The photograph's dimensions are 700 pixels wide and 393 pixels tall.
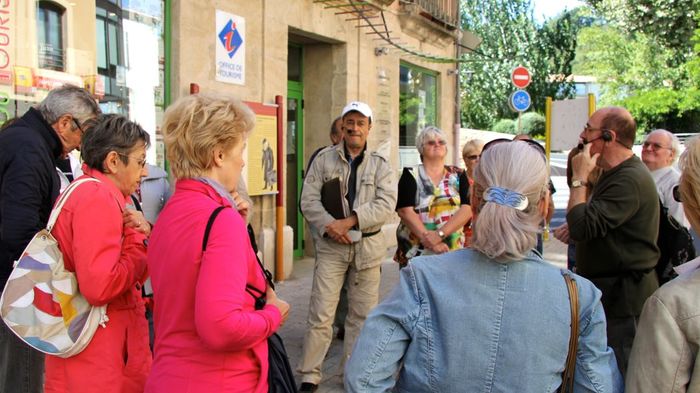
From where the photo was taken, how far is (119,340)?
Result: 2.64 m

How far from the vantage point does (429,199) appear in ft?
16.7

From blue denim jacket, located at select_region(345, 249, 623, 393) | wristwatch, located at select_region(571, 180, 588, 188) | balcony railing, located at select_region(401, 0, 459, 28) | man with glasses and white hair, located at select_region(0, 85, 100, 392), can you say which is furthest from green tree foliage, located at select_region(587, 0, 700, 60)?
blue denim jacket, located at select_region(345, 249, 623, 393)

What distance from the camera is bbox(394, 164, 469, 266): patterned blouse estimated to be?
5078mm

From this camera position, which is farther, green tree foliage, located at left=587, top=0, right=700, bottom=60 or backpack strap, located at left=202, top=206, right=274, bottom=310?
green tree foliage, located at left=587, top=0, right=700, bottom=60

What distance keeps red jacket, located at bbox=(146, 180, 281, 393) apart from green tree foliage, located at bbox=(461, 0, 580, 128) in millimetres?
35634

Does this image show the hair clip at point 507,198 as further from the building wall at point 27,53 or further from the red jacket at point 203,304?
the building wall at point 27,53

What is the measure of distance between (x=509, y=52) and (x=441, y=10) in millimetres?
25614

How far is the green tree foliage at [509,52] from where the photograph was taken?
37750 mm

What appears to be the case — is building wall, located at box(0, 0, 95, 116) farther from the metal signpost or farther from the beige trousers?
the metal signpost

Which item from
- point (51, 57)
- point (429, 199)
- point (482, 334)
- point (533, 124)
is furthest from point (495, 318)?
point (533, 124)

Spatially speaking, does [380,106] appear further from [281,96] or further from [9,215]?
[9,215]

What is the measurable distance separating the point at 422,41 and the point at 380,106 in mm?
2396

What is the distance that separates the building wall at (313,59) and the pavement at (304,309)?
0.86m

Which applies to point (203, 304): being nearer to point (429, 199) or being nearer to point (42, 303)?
point (42, 303)
